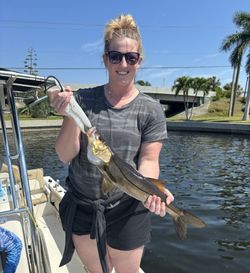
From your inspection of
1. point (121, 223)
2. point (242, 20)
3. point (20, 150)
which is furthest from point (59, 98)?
point (242, 20)

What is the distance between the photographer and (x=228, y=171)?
16.5 meters

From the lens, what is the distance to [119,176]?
2.47m

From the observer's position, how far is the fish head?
236 cm

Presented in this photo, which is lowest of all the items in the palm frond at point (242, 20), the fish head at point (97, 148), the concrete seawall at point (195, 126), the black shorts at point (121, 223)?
the concrete seawall at point (195, 126)

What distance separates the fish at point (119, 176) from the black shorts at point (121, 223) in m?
0.26

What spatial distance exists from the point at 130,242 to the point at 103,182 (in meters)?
0.60

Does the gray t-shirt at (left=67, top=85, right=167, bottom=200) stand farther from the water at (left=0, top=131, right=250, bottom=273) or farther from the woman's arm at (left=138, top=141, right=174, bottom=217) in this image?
the water at (left=0, top=131, right=250, bottom=273)

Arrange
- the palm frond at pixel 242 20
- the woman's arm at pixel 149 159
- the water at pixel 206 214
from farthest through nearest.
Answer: the palm frond at pixel 242 20 < the water at pixel 206 214 < the woman's arm at pixel 149 159

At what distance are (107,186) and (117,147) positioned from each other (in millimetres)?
315

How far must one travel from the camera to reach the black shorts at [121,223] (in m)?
2.81

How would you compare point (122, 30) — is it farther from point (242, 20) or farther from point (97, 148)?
point (242, 20)

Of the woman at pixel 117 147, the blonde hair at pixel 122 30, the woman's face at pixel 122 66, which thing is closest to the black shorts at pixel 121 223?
the woman at pixel 117 147

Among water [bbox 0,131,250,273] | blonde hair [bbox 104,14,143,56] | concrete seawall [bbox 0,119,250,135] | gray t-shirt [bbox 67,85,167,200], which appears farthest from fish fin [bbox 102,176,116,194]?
concrete seawall [bbox 0,119,250,135]

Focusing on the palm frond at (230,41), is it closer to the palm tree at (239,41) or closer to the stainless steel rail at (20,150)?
the palm tree at (239,41)
